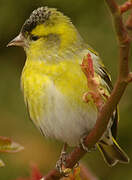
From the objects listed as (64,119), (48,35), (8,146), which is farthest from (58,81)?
(8,146)

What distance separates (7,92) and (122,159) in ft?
4.45

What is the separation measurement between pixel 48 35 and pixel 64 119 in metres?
0.59

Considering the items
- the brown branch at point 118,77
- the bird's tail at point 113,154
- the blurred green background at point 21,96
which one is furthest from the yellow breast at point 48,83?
the blurred green background at point 21,96

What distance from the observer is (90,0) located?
3.62m

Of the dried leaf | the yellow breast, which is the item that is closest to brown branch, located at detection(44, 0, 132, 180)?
the dried leaf

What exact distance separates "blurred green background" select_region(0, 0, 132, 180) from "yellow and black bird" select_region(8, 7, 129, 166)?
0.69 m

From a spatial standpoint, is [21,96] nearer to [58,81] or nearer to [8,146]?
[58,81]

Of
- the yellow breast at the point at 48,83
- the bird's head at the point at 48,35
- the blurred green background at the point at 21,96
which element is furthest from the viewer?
the blurred green background at the point at 21,96

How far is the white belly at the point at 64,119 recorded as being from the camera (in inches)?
97.4

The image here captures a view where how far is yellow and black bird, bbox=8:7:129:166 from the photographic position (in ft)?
8.07

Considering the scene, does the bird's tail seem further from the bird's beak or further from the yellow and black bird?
the bird's beak

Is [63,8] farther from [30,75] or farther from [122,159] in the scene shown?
[122,159]

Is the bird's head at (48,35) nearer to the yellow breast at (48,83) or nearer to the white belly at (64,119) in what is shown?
the yellow breast at (48,83)

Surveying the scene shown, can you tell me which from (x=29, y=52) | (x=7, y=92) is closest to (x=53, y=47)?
(x=29, y=52)
